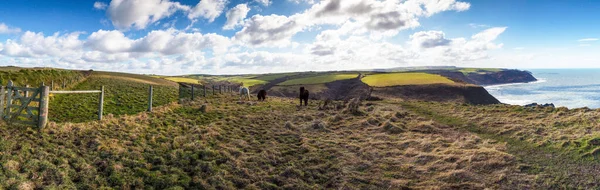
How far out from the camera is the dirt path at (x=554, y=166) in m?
9.43

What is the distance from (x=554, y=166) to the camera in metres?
10.8

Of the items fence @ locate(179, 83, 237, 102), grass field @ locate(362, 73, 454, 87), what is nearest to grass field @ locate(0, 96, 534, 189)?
fence @ locate(179, 83, 237, 102)

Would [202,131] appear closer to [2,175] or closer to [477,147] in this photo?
[2,175]

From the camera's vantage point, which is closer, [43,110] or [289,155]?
[43,110]

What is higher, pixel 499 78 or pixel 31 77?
pixel 499 78

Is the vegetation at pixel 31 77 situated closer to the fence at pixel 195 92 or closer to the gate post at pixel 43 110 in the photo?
the fence at pixel 195 92

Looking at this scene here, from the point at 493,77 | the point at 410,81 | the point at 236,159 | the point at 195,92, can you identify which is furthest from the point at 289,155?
the point at 493,77

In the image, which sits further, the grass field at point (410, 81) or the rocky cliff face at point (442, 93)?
the grass field at point (410, 81)

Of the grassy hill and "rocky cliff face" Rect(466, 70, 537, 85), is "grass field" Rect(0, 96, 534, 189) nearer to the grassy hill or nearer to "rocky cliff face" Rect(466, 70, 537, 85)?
the grassy hill

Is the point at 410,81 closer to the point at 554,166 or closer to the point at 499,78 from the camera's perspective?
the point at 554,166

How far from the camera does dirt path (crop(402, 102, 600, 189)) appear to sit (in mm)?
9430

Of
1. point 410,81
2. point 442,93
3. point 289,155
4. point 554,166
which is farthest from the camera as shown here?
point 410,81

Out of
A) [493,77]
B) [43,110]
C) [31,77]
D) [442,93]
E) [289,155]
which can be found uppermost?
[493,77]

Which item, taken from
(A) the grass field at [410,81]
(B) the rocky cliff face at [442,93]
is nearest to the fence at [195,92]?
(B) the rocky cliff face at [442,93]
